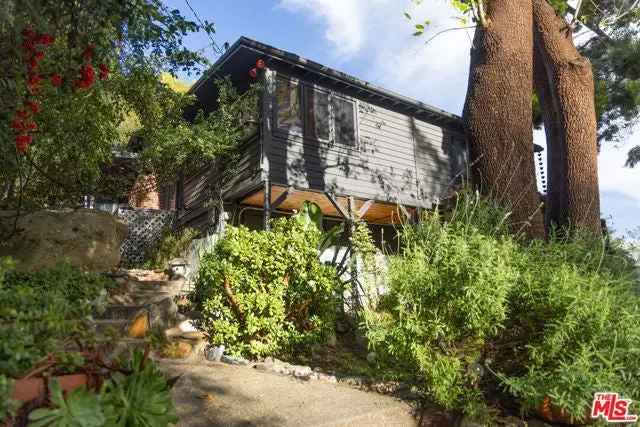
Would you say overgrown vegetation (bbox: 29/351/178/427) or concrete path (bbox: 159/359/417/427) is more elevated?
overgrown vegetation (bbox: 29/351/178/427)

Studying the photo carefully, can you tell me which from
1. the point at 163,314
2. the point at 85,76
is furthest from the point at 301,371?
the point at 85,76

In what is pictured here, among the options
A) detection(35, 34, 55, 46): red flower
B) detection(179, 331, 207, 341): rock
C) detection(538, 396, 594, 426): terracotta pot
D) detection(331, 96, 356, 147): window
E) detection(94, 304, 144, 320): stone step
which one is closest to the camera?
detection(35, 34, 55, 46): red flower

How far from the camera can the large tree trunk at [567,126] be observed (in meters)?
5.89

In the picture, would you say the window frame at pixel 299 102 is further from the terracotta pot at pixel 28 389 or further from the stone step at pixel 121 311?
the terracotta pot at pixel 28 389

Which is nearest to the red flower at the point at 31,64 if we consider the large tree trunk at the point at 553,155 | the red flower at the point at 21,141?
the red flower at the point at 21,141

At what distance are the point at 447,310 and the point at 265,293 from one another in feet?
9.39

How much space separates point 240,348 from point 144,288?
3.33 m

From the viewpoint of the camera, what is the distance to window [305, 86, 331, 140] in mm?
11680

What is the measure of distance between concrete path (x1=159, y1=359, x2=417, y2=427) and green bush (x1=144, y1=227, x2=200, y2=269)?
270 inches

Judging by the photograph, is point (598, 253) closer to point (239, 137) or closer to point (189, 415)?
point (189, 415)

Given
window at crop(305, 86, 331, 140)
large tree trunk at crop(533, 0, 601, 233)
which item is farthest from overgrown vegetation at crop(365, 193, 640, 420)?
window at crop(305, 86, 331, 140)

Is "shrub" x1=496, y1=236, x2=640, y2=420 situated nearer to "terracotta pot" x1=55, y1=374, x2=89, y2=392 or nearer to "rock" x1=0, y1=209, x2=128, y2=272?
"terracotta pot" x1=55, y1=374, x2=89, y2=392

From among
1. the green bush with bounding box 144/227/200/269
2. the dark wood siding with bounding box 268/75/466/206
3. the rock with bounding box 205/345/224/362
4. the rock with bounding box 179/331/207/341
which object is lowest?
the rock with bounding box 205/345/224/362

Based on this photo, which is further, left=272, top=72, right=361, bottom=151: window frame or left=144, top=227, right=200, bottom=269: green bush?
left=144, top=227, right=200, bottom=269: green bush
